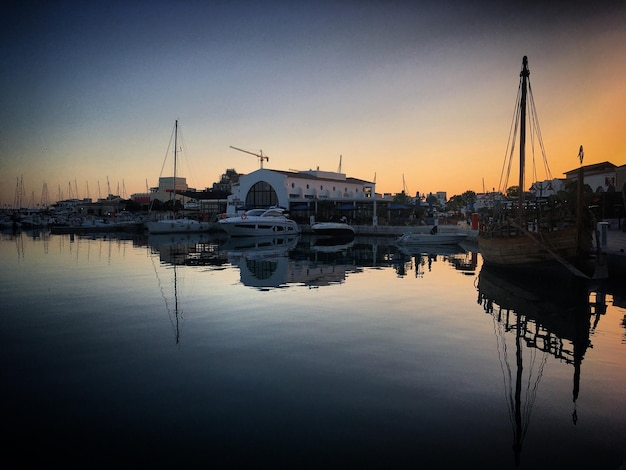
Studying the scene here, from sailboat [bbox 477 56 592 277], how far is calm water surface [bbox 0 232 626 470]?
142 inches

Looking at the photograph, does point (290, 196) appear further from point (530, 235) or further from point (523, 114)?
point (530, 235)

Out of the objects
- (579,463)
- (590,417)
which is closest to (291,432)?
(579,463)

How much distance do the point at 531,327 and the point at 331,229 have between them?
1691 inches

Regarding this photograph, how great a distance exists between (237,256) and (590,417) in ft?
92.8

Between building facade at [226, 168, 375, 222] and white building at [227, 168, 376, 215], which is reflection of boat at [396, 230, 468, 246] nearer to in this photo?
building facade at [226, 168, 375, 222]

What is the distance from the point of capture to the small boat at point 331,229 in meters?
55.5

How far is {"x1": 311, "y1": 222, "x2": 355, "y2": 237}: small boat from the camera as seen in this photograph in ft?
182

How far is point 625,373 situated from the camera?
9.25m

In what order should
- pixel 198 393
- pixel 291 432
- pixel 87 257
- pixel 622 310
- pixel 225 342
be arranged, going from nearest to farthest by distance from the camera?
pixel 291 432
pixel 198 393
pixel 225 342
pixel 622 310
pixel 87 257

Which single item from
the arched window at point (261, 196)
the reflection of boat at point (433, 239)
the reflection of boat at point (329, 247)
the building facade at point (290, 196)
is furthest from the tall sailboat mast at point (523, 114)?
the arched window at point (261, 196)

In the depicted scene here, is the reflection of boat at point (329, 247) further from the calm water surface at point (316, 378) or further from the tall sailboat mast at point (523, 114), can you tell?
the calm water surface at point (316, 378)

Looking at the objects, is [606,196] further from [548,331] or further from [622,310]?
[548,331]

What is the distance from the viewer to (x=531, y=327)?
43.1ft

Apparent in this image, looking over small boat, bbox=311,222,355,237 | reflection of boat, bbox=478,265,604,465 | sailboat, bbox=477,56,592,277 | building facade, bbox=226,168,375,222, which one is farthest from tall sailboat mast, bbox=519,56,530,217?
building facade, bbox=226,168,375,222
